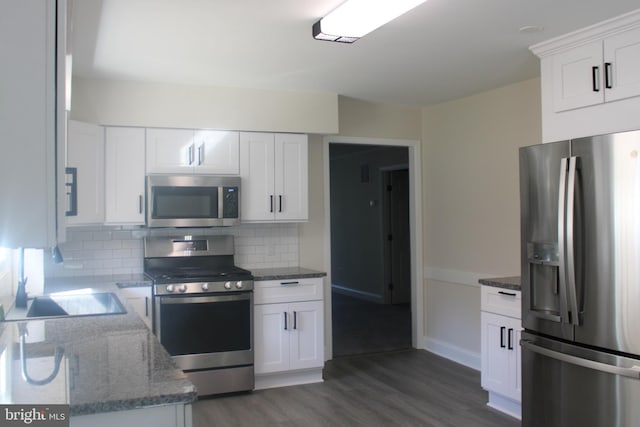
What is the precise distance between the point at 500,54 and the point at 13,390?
3.41 meters

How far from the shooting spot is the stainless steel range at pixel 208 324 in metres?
4.03

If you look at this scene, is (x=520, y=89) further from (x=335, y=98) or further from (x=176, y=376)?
(x=176, y=376)

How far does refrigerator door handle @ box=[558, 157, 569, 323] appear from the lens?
116 inches

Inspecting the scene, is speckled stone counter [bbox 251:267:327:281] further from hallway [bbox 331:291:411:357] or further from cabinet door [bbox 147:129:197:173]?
hallway [bbox 331:291:411:357]

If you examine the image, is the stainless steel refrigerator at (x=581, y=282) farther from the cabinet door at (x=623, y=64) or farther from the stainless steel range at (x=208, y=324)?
the stainless steel range at (x=208, y=324)

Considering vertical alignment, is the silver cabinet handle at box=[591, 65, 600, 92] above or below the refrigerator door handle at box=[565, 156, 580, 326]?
above

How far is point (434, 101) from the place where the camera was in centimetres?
530

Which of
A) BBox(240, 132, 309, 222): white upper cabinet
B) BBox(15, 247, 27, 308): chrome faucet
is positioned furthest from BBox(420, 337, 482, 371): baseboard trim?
BBox(15, 247, 27, 308): chrome faucet

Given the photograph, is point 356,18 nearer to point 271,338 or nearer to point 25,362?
point 25,362

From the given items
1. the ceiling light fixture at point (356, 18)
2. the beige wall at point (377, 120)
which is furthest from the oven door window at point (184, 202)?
the ceiling light fixture at point (356, 18)

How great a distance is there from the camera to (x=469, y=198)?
5.06 metres

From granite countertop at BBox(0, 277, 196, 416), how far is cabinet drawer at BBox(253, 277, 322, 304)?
194cm

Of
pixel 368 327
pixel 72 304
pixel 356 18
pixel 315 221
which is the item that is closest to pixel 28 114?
pixel 356 18

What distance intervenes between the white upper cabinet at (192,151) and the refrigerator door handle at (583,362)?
2.61 m
